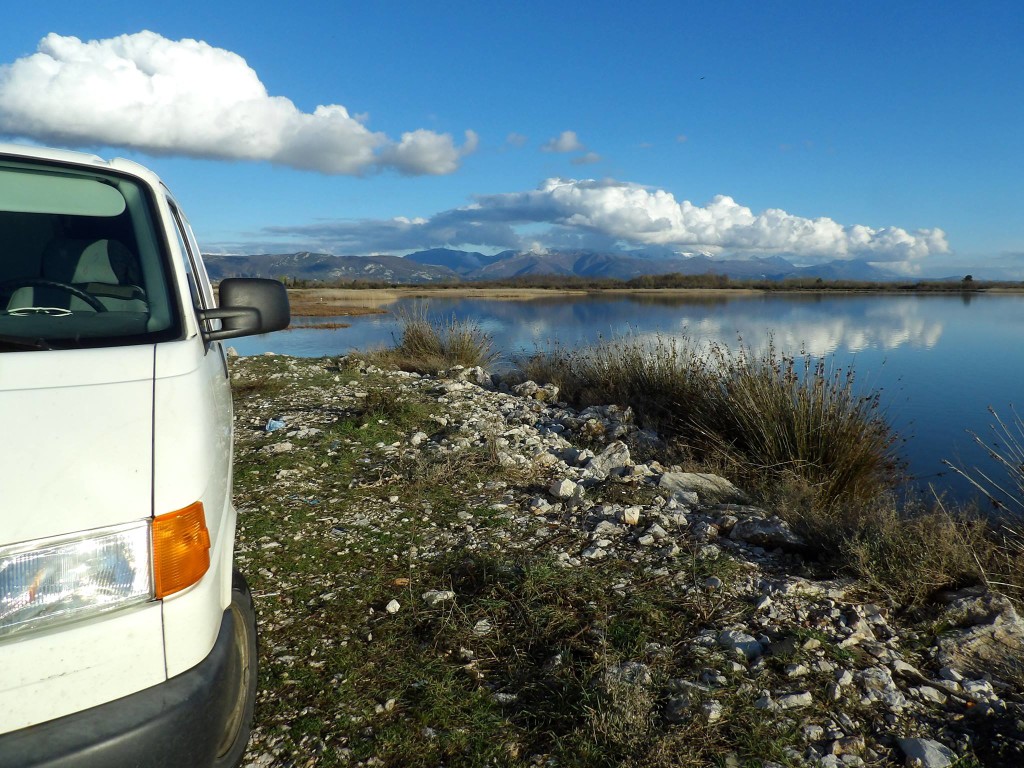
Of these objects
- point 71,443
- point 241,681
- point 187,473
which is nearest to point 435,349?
point 241,681

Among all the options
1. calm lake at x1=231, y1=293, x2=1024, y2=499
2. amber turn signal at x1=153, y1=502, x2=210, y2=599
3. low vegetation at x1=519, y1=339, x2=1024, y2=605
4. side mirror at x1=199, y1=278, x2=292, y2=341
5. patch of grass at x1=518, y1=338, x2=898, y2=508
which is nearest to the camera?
amber turn signal at x1=153, y1=502, x2=210, y2=599

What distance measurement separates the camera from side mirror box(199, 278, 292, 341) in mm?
2154

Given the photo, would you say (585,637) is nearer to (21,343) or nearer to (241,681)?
(241,681)

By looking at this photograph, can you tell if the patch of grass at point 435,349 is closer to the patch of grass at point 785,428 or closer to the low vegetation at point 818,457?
the low vegetation at point 818,457

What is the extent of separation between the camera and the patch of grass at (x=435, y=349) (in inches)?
443

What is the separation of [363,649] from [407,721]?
1.71 feet

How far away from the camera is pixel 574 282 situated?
73500mm

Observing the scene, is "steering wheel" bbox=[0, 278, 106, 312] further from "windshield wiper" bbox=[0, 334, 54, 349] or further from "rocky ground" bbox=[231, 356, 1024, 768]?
"rocky ground" bbox=[231, 356, 1024, 768]

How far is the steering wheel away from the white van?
6.5 inches

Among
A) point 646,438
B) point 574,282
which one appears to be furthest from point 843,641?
point 574,282

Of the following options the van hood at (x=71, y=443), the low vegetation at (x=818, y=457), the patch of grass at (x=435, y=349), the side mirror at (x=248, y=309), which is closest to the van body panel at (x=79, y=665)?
the van hood at (x=71, y=443)

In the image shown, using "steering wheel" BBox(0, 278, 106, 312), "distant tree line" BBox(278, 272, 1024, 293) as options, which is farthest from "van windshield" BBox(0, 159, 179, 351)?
"distant tree line" BBox(278, 272, 1024, 293)

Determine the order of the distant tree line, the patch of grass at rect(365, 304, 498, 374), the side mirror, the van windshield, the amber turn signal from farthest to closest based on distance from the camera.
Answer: the distant tree line
the patch of grass at rect(365, 304, 498, 374)
the side mirror
the van windshield
the amber turn signal

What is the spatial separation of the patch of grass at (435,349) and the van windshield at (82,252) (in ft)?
27.8
